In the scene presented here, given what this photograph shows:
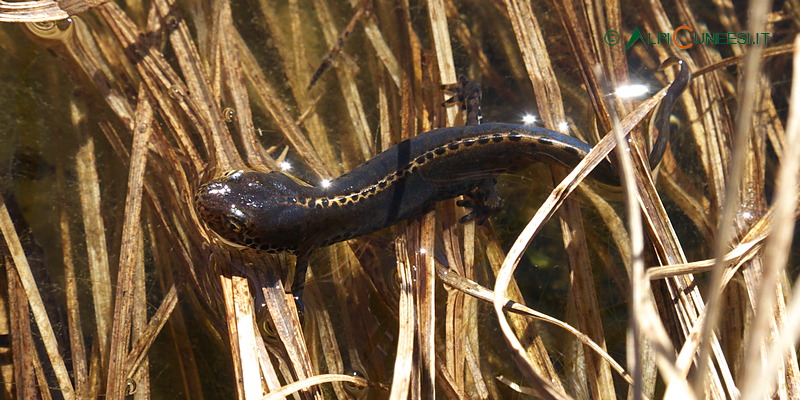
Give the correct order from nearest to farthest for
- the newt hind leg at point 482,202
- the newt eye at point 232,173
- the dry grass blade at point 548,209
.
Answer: the dry grass blade at point 548,209 → the newt eye at point 232,173 → the newt hind leg at point 482,202

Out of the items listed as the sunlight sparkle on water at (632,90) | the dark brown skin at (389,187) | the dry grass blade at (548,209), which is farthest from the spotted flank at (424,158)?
the sunlight sparkle on water at (632,90)

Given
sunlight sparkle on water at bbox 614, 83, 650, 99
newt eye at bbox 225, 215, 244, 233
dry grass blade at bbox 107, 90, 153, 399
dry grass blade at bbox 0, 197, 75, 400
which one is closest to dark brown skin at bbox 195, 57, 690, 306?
newt eye at bbox 225, 215, 244, 233

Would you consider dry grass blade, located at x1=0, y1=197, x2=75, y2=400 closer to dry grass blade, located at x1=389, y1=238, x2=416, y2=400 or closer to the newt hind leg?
dry grass blade, located at x1=389, y1=238, x2=416, y2=400

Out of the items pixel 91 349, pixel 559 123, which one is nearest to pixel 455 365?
pixel 559 123

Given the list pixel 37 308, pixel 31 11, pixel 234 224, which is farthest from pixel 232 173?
pixel 31 11

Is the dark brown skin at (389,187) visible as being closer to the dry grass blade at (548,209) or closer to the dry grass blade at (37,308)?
the dry grass blade at (548,209)

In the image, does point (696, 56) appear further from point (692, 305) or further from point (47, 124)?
point (47, 124)

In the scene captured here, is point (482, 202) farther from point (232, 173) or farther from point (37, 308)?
point (37, 308)

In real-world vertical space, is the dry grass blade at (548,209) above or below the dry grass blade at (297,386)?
above
